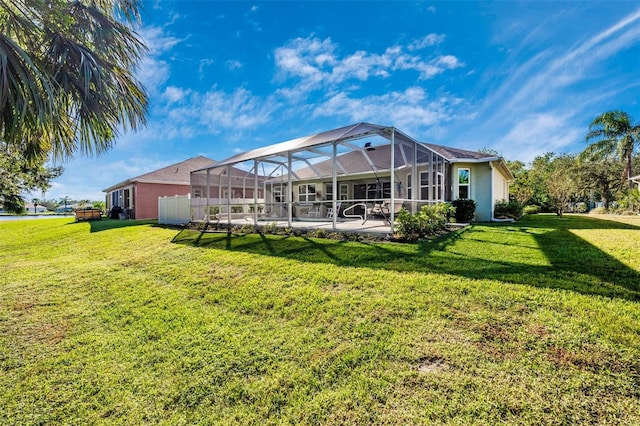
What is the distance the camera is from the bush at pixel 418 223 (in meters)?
7.09

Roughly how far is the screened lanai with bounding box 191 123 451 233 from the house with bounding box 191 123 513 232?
0.11 ft

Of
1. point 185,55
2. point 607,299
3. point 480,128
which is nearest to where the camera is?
point 607,299

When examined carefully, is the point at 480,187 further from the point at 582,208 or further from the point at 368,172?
the point at 582,208

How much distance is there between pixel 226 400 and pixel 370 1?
38.5 ft

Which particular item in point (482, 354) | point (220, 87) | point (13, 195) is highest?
point (220, 87)

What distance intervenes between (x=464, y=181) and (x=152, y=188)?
67.8 feet

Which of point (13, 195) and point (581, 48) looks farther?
point (13, 195)

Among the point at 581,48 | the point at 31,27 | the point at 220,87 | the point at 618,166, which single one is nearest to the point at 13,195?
the point at 220,87

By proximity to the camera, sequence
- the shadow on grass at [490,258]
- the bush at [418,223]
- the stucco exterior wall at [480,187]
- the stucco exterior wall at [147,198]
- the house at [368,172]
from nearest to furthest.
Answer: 1. the shadow on grass at [490,258]
2. the bush at [418,223]
3. the house at [368,172]
4. the stucco exterior wall at [480,187]
5. the stucco exterior wall at [147,198]

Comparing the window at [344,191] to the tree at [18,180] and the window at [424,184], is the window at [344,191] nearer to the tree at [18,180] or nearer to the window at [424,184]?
the window at [424,184]

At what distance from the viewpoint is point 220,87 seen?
13906mm

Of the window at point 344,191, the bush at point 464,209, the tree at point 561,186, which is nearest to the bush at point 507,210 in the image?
the bush at point 464,209

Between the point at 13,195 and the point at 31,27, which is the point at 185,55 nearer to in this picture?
the point at 31,27

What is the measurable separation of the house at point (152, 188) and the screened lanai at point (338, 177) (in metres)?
1.94
